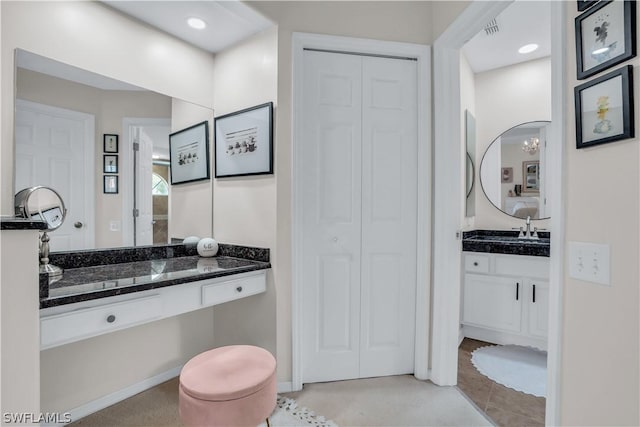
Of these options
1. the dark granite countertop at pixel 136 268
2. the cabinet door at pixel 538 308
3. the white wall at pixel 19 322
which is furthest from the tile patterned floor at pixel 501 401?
the white wall at pixel 19 322

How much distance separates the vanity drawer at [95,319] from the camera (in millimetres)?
1204

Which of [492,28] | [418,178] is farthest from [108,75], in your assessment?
[492,28]

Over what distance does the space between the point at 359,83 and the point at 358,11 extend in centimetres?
45

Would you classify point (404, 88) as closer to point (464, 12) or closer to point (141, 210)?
point (464, 12)

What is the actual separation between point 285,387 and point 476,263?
1886mm

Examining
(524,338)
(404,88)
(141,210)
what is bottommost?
(524,338)

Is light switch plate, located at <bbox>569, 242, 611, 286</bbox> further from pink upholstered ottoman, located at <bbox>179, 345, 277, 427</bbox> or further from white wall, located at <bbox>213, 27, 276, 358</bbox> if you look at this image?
white wall, located at <bbox>213, 27, 276, 358</bbox>

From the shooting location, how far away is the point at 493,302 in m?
2.71

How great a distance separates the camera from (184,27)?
2.07m

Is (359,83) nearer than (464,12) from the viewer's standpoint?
No

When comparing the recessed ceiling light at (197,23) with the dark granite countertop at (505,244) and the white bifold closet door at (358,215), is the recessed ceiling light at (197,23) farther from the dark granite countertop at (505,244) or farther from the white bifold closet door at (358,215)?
the dark granite countertop at (505,244)

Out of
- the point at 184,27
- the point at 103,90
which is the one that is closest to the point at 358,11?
the point at 184,27

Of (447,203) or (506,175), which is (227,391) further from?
(506,175)

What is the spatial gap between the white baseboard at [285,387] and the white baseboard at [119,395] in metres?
0.75
